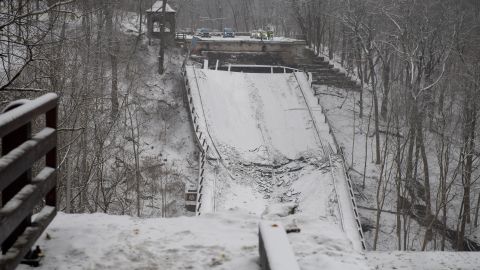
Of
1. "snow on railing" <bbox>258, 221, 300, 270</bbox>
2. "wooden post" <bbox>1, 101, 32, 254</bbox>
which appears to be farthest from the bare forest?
"snow on railing" <bbox>258, 221, 300, 270</bbox>

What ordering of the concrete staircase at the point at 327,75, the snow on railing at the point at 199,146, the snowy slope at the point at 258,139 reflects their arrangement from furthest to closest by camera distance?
the concrete staircase at the point at 327,75 < the snowy slope at the point at 258,139 < the snow on railing at the point at 199,146

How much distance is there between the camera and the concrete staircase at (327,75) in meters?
36.2

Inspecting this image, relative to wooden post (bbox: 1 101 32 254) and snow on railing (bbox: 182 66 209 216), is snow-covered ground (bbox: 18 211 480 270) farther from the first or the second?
snow on railing (bbox: 182 66 209 216)

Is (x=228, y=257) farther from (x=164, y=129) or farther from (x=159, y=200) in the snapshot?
(x=164, y=129)

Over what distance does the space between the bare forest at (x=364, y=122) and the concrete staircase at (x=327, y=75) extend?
1.78m

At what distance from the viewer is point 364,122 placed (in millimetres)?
33750

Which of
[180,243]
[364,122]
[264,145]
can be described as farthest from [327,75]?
[180,243]

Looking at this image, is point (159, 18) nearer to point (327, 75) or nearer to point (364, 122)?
point (327, 75)

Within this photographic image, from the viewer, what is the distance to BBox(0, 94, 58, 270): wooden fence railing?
340 cm

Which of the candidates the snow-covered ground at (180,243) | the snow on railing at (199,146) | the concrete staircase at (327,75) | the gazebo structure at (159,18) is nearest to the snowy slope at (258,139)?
the snow on railing at (199,146)

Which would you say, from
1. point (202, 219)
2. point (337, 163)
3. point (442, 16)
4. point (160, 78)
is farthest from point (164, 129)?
point (202, 219)

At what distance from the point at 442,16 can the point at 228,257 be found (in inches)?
1203

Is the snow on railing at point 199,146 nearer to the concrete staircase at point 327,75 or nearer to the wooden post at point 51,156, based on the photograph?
the concrete staircase at point 327,75

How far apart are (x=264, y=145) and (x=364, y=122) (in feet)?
36.4
